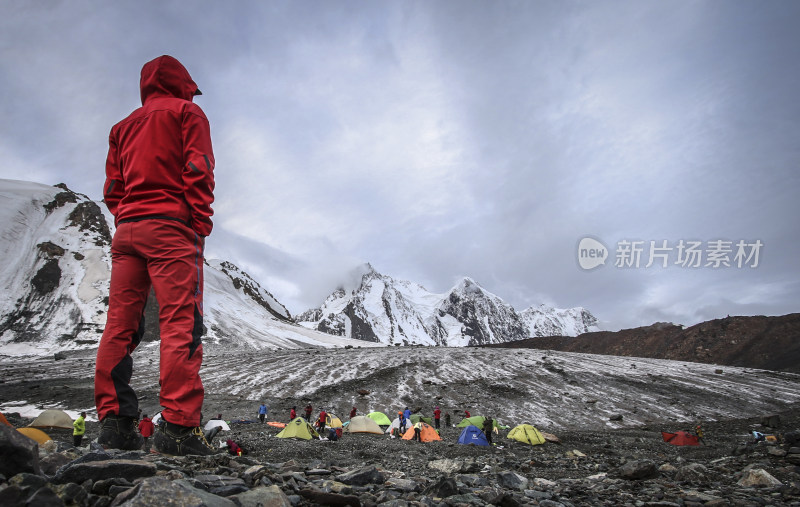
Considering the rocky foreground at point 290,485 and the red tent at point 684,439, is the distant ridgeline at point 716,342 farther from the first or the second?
the rocky foreground at point 290,485

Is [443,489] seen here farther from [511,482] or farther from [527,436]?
[527,436]

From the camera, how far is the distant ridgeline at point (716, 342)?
5472cm

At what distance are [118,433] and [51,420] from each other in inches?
745

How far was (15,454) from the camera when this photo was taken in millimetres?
2104

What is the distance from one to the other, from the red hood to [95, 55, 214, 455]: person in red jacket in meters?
0.29

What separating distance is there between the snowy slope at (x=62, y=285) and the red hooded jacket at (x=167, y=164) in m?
61.6

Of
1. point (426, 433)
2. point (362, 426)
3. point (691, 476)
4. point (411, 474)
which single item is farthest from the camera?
point (362, 426)

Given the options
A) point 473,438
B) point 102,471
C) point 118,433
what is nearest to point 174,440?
point 118,433

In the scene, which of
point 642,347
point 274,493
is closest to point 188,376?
point 274,493

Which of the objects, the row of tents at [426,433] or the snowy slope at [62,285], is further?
the snowy slope at [62,285]

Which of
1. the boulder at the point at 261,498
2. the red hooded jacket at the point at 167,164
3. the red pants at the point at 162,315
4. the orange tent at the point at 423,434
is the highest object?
the red hooded jacket at the point at 167,164

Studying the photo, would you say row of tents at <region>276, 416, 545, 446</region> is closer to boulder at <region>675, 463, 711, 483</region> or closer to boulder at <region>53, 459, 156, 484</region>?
boulder at <region>675, 463, 711, 483</region>

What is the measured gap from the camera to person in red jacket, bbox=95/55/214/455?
3.25 metres

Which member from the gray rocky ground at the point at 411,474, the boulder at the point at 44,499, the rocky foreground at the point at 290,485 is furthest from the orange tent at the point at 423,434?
the boulder at the point at 44,499
